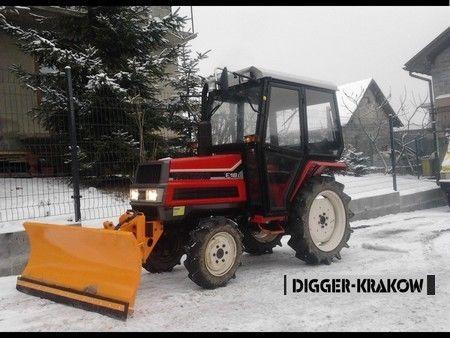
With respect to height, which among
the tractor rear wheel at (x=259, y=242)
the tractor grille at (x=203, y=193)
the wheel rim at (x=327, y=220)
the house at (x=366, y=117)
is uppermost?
the house at (x=366, y=117)

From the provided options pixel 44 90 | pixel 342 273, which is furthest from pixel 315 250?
pixel 44 90

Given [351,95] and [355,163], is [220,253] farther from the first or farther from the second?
[351,95]

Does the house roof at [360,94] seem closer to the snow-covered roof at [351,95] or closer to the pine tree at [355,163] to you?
the snow-covered roof at [351,95]

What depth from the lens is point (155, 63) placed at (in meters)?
8.58

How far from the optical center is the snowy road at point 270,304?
11.4ft

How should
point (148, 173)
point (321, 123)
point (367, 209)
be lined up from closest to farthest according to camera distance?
point (148, 173)
point (321, 123)
point (367, 209)

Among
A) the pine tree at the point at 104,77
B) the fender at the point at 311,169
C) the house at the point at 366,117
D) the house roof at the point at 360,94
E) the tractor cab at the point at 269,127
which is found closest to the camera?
the tractor cab at the point at 269,127

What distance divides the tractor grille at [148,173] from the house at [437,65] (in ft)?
54.8

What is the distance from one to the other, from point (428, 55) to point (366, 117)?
921 centimetres

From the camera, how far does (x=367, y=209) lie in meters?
9.39

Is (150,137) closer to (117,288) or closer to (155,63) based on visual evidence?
(155,63)

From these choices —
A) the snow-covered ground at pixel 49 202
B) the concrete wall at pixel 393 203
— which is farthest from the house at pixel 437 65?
the snow-covered ground at pixel 49 202

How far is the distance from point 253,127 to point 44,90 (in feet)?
15.1

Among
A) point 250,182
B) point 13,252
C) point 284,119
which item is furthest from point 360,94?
point 13,252
